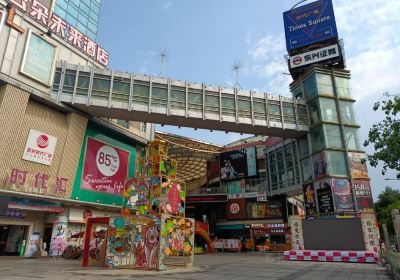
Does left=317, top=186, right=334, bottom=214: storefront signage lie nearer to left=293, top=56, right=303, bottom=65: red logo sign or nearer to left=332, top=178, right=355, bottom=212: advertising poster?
left=332, top=178, right=355, bottom=212: advertising poster

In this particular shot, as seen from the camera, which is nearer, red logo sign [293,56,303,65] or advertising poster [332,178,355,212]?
advertising poster [332,178,355,212]

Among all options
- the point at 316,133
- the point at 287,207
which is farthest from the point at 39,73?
the point at 287,207

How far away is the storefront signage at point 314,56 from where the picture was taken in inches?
1596

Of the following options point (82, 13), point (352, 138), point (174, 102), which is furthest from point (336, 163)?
point (82, 13)

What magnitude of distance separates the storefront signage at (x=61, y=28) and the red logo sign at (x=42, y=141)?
36.2 ft

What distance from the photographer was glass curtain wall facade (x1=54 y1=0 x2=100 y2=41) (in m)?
38.6

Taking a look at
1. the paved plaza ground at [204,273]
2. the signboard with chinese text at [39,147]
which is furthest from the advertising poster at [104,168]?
the paved plaza ground at [204,273]

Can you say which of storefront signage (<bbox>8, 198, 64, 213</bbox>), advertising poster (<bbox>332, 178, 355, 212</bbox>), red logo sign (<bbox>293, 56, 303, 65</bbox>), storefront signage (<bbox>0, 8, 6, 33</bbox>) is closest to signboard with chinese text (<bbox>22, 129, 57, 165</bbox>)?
storefront signage (<bbox>8, 198, 64, 213</bbox>)

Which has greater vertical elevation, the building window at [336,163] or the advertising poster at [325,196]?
the building window at [336,163]

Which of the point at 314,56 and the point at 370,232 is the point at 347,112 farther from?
the point at 370,232

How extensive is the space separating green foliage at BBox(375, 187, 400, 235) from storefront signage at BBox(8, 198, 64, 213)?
5543 cm

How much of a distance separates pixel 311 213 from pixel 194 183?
46030mm

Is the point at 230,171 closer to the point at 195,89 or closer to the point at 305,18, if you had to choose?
the point at 195,89

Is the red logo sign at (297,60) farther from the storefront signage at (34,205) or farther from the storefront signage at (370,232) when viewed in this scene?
the storefront signage at (34,205)
